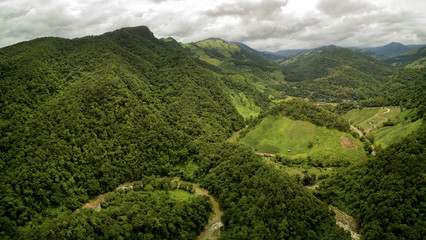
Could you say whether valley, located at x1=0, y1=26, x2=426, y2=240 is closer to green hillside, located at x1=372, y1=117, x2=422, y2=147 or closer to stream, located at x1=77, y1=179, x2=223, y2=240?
stream, located at x1=77, y1=179, x2=223, y2=240

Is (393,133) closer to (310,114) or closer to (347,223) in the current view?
(310,114)

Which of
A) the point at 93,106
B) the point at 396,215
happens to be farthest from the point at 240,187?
the point at 93,106

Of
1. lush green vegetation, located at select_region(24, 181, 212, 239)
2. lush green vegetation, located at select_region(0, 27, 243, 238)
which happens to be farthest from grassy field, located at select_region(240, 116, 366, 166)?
lush green vegetation, located at select_region(24, 181, 212, 239)

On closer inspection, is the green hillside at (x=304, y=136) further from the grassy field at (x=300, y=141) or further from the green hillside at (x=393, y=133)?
the green hillside at (x=393, y=133)

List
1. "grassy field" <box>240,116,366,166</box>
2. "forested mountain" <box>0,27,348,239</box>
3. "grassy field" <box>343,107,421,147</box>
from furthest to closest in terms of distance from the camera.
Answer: "grassy field" <box>343,107,421,147</box> < "grassy field" <box>240,116,366,166</box> < "forested mountain" <box>0,27,348,239</box>

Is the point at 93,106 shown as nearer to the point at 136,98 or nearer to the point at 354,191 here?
the point at 136,98

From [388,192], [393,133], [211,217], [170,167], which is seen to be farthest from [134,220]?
[393,133]
